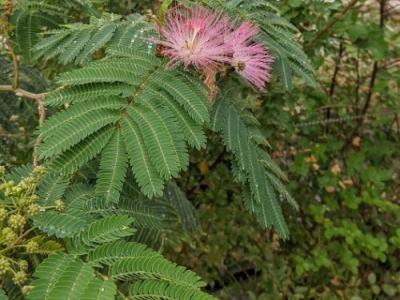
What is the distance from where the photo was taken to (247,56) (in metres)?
1.62

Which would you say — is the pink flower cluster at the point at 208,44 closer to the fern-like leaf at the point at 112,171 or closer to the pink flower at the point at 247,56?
the pink flower at the point at 247,56

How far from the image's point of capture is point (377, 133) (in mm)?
3809

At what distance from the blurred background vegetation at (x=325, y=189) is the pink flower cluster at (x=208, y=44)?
1539 mm

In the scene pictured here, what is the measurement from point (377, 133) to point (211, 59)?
2531 mm

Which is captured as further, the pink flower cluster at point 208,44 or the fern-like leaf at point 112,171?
the pink flower cluster at point 208,44

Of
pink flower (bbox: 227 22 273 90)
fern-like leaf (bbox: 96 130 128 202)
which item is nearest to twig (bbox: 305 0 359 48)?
pink flower (bbox: 227 22 273 90)

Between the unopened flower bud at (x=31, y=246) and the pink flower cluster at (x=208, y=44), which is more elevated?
the pink flower cluster at (x=208, y=44)

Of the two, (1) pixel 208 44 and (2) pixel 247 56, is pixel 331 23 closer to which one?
(2) pixel 247 56

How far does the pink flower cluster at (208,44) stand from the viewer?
154cm

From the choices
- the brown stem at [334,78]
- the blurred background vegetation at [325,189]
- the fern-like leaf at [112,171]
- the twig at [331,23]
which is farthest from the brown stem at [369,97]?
the fern-like leaf at [112,171]

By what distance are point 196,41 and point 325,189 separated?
2.60 m

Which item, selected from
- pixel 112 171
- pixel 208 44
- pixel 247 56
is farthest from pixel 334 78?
→ pixel 112 171

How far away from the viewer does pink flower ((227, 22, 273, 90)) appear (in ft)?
5.23

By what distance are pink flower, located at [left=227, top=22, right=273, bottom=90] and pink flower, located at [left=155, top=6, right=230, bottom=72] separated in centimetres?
3
